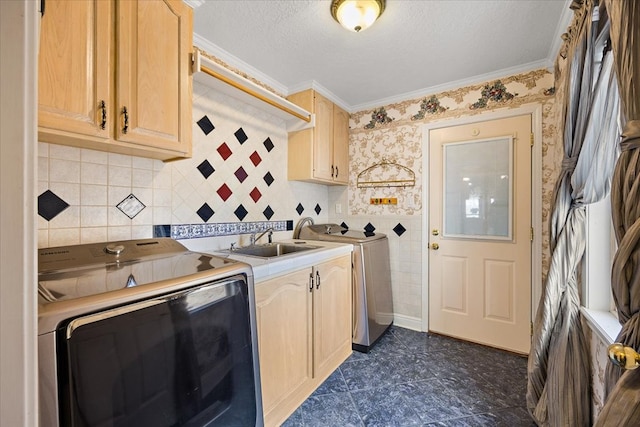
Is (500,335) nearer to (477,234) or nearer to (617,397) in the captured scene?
(477,234)

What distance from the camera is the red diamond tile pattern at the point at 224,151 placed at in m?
1.95

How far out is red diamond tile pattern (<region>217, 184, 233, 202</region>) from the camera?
1.95 m

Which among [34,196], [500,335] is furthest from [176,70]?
[500,335]

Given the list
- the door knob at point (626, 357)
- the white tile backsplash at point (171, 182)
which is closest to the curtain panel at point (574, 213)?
the door knob at point (626, 357)

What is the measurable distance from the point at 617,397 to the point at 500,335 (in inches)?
76.4

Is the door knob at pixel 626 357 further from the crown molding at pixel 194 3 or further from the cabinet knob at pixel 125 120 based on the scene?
the crown molding at pixel 194 3

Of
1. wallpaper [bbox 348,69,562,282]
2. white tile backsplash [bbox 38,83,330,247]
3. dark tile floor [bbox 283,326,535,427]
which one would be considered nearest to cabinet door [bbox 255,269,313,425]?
dark tile floor [bbox 283,326,535,427]

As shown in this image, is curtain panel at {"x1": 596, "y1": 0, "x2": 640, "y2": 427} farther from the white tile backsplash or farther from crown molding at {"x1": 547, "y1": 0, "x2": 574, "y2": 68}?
the white tile backsplash

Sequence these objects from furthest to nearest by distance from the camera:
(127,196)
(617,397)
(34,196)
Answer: (127,196) → (617,397) → (34,196)

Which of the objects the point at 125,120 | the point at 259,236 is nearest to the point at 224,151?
the point at 259,236

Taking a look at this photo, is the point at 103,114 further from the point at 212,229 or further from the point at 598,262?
the point at 598,262

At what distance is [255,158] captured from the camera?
2229mm

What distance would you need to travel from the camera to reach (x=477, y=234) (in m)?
2.39

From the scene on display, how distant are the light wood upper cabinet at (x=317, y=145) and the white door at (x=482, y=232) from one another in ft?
3.12
